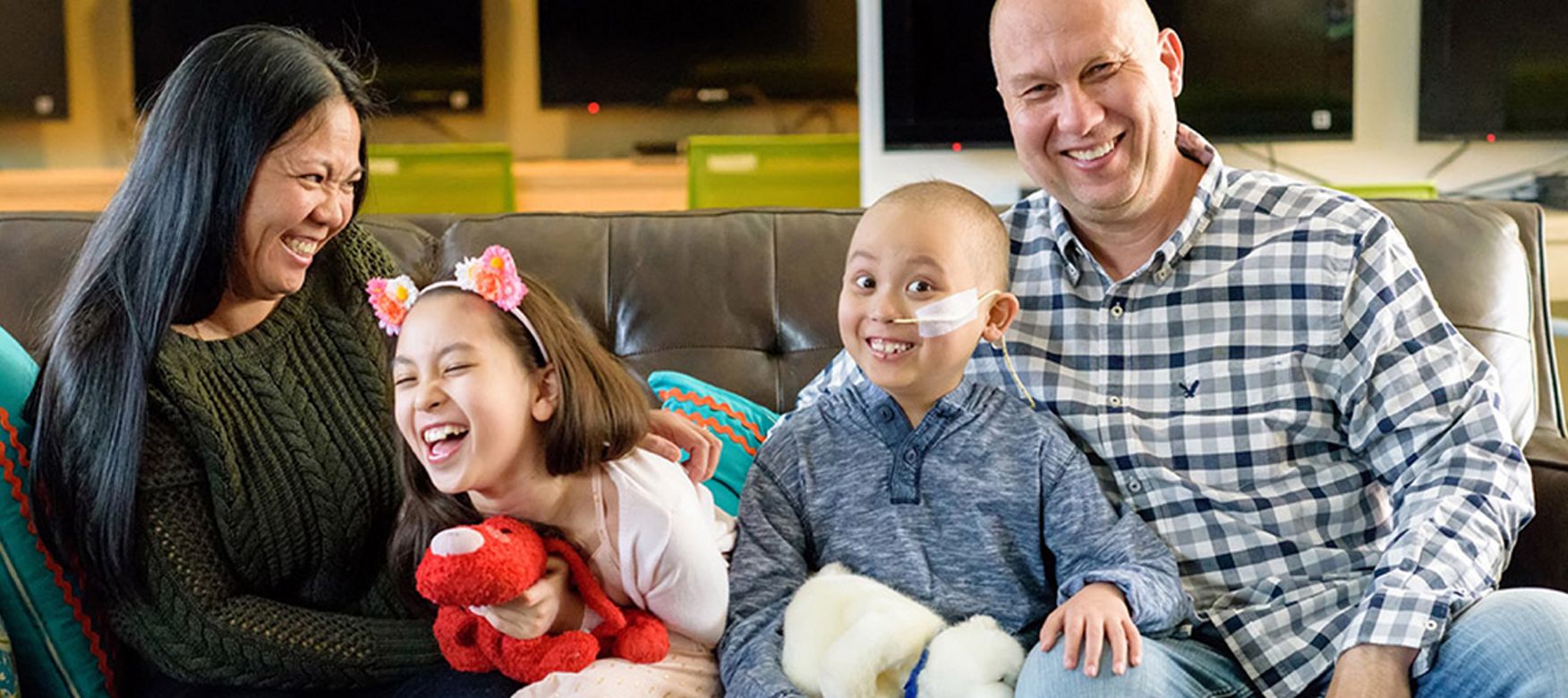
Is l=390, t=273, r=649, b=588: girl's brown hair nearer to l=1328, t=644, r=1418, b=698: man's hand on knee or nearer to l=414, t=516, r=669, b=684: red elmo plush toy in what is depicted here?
l=414, t=516, r=669, b=684: red elmo plush toy

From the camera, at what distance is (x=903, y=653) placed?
1.63m

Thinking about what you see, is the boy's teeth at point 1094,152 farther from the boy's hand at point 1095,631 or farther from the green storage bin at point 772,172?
the green storage bin at point 772,172

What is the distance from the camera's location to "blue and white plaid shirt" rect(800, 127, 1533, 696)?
1.71 m

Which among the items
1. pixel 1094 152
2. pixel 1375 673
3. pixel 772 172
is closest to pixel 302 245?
pixel 1094 152

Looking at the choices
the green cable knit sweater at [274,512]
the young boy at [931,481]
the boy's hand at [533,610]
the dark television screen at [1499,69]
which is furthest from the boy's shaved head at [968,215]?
the dark television screen at [1499,69]

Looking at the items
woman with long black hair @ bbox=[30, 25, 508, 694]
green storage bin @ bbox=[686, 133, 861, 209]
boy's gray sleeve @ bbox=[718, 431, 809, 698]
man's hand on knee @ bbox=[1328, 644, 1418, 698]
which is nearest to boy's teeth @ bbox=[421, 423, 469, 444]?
woman with long black hair @ bbox=[30, 25, 508, 694]

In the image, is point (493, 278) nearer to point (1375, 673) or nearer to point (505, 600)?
point (505, 600)

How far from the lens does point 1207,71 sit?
507 centimetres

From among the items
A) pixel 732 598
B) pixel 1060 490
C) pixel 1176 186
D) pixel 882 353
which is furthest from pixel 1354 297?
pixel 732 598

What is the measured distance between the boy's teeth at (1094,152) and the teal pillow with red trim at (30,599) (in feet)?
4.06

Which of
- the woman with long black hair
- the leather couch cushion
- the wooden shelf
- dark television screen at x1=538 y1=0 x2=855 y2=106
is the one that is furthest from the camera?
dark television screen at x1=538 y1=0 x2=855 y2=106

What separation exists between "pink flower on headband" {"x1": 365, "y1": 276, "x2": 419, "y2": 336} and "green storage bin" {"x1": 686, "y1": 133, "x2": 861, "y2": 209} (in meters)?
3.22

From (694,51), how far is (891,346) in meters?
4.44

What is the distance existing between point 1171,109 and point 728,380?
79 cm
